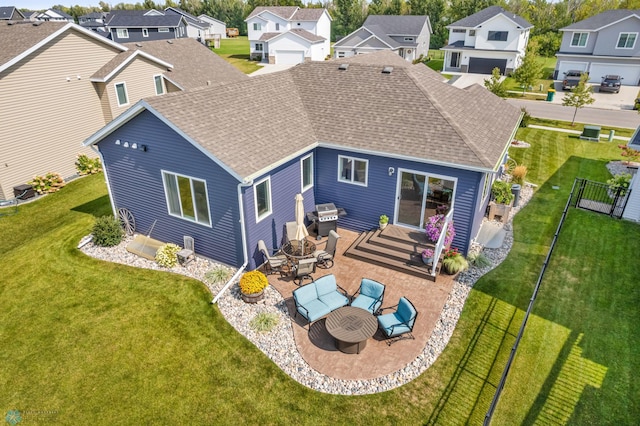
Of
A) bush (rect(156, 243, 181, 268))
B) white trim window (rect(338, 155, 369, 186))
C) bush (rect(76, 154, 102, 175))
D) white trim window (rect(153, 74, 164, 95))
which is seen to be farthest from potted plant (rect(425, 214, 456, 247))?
white trim window (rect(153, 74, 164, 95))

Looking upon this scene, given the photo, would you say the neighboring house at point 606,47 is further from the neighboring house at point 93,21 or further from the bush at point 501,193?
the neighboring house at point 93,21

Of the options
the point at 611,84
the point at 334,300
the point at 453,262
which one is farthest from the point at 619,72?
the point at 334,300

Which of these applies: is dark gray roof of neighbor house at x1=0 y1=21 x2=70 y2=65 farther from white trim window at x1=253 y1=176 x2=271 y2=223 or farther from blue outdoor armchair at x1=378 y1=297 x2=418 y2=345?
blue outdoor armchair at x1=378 y1=297 x2=418 y2=345

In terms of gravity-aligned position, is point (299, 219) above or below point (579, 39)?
below

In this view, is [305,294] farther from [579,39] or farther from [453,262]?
[579,39]

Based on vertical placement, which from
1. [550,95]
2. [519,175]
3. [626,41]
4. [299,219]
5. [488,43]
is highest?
[626,41]

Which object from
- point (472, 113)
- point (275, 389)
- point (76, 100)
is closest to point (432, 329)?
point (275, 389)

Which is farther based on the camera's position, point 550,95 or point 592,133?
point 550,95

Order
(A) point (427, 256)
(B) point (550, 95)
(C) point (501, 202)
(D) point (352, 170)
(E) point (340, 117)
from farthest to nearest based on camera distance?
(B) point (550, 95), (C) point (501, 202), (E) point (340, 117), (D) point (352, 170), (A) point (427, 256)
